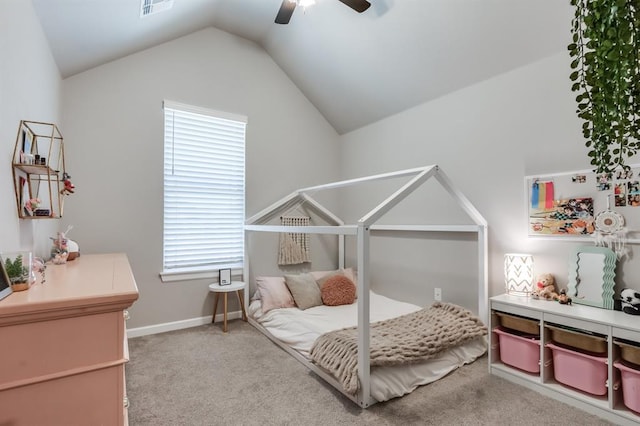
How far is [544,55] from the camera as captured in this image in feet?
8.30

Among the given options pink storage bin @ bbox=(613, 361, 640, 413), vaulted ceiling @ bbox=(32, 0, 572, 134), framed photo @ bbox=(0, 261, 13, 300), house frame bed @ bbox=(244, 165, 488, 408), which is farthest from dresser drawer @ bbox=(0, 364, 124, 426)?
pink storage bin @ bbox=(613, 361, 640, 413)

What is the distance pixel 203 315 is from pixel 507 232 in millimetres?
3225

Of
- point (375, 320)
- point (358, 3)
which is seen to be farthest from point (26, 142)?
point (375, 320)

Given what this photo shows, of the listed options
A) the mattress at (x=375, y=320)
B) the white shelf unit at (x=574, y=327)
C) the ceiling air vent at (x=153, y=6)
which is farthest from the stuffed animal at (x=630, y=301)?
the ceiling air vent at (x=153, y=6)

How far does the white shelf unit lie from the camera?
6.09 feet

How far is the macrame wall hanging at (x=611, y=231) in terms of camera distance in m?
2.16

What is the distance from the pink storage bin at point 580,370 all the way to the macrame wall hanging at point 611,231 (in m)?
0.74

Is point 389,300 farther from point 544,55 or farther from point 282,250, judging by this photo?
point 544,55

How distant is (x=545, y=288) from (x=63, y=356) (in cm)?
293

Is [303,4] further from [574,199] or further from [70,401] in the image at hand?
[70,401]

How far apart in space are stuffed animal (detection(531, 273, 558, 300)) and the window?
300 centimetres

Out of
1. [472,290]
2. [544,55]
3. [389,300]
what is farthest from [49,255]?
[544,55]

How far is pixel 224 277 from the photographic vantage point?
353 cm

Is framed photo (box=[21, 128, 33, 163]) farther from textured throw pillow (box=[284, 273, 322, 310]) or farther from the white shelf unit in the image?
the white shelf unit
